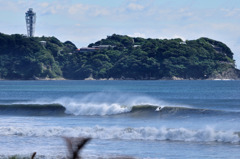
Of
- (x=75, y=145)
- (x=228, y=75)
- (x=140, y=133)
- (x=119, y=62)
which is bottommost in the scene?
(x=140, y=133)

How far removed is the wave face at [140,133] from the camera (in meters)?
20.2

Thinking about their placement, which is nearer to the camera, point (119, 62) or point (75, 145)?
point (75, 145)

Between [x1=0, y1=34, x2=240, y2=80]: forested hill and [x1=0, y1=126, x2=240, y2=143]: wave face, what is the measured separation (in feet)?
497

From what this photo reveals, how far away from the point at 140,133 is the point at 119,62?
6243 inches

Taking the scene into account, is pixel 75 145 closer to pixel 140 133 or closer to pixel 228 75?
pixel 140 133

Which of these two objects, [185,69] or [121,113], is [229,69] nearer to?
[185,69]

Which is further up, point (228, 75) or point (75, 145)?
point (228, 75)

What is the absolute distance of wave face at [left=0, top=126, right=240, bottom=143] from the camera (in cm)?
2021

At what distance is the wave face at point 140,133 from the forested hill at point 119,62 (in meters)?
151

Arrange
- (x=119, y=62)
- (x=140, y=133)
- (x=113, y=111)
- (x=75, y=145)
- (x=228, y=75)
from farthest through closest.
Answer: (x=228, y=75) < (x=119, y=62) < (x=113, y=111) < (x=140, y=133) < (x=75, y=145)

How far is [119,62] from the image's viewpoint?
179625 millimetres

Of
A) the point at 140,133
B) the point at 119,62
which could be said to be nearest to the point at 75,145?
the point at 140,133

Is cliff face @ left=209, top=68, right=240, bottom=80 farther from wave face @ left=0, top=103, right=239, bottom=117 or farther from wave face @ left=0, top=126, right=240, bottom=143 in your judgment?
wave face @ left=0, top=126, right=240, bottom=143

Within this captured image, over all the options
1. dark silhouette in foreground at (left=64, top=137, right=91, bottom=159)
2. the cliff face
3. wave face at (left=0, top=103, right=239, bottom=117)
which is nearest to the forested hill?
the cliff face
